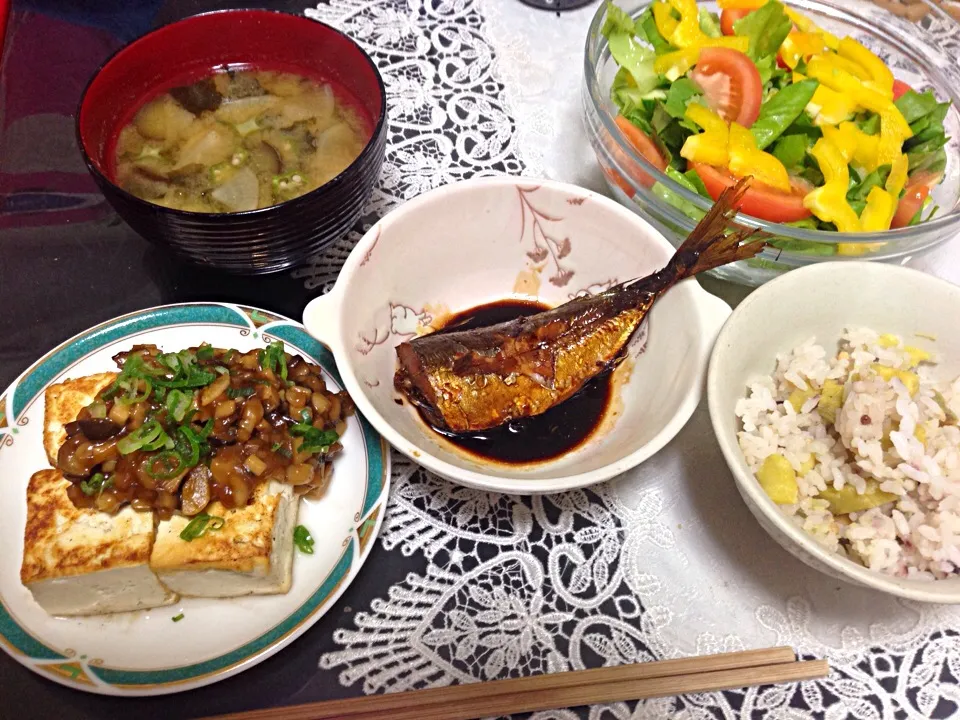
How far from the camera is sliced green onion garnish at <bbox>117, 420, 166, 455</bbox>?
4.22ft

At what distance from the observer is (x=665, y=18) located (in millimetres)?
1915

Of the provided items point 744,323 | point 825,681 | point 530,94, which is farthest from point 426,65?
point 825,681

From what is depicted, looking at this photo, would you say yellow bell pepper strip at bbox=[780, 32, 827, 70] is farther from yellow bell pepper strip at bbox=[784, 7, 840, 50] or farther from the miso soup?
the miso soup

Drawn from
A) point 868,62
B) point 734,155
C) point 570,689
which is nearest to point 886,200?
point 734,155

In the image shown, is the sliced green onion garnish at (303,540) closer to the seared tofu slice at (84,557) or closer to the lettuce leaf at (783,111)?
the seared tofu slice at (84,557)

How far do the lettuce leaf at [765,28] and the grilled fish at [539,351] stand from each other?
673 mm

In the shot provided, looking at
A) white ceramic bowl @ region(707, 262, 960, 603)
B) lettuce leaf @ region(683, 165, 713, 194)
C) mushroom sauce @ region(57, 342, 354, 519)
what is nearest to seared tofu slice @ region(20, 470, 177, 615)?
mushroom sauce @ region(57, 342, 354, 519)

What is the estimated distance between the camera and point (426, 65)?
2211 mm

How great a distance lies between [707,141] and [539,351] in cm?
67

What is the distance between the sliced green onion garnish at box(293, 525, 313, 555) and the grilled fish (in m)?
0.35

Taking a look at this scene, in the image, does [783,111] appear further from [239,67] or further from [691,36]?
[239,67]

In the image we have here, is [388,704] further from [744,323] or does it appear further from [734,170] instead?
[734,170]

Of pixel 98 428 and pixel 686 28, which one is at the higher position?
pixel 686 28

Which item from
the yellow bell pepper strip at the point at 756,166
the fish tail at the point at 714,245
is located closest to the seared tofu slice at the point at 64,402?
the fish tail at the point at 714,245
